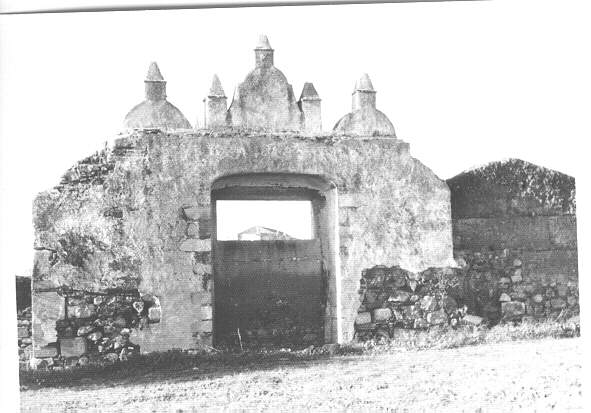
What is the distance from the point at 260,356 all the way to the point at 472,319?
254 centimetres

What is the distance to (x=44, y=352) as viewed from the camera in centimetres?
963

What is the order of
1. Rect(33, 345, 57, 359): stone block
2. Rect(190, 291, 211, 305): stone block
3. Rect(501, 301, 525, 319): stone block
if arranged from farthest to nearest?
Rect(501, 301, 525, 319): stone block, Rect(190, 291, 211, 305): stone block, Rect(33, 345, 57, 359): stone block

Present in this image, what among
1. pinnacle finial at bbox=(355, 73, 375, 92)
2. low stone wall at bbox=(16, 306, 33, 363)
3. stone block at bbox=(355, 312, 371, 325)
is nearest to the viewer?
low stone wall at bbox=(16, 306, 33, 363)

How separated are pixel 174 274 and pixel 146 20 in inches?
108

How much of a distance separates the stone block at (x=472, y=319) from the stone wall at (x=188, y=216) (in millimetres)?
684

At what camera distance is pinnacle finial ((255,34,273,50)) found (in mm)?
9750

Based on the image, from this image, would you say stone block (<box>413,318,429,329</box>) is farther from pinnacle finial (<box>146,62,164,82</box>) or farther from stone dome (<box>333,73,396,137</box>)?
pinnacle finial (<box>146,62,164,82</box>)

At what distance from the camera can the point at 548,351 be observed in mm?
9805

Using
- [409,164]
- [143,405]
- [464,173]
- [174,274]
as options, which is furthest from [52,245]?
[464,173]

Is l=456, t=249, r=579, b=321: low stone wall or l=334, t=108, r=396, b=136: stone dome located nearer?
l=334, t=108, r=396, b=136: stone dome

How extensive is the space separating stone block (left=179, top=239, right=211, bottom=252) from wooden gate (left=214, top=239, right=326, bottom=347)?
2.19ft

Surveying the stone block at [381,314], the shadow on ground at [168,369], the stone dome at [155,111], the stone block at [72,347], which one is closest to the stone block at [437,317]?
the stone block at [381,314]

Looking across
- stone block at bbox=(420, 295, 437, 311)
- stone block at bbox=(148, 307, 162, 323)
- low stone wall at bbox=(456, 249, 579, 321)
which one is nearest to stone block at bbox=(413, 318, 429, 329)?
stone block at bbox=(420, 295, 437, 311)

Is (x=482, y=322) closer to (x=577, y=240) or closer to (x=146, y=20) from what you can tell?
(x=577, y=240)
